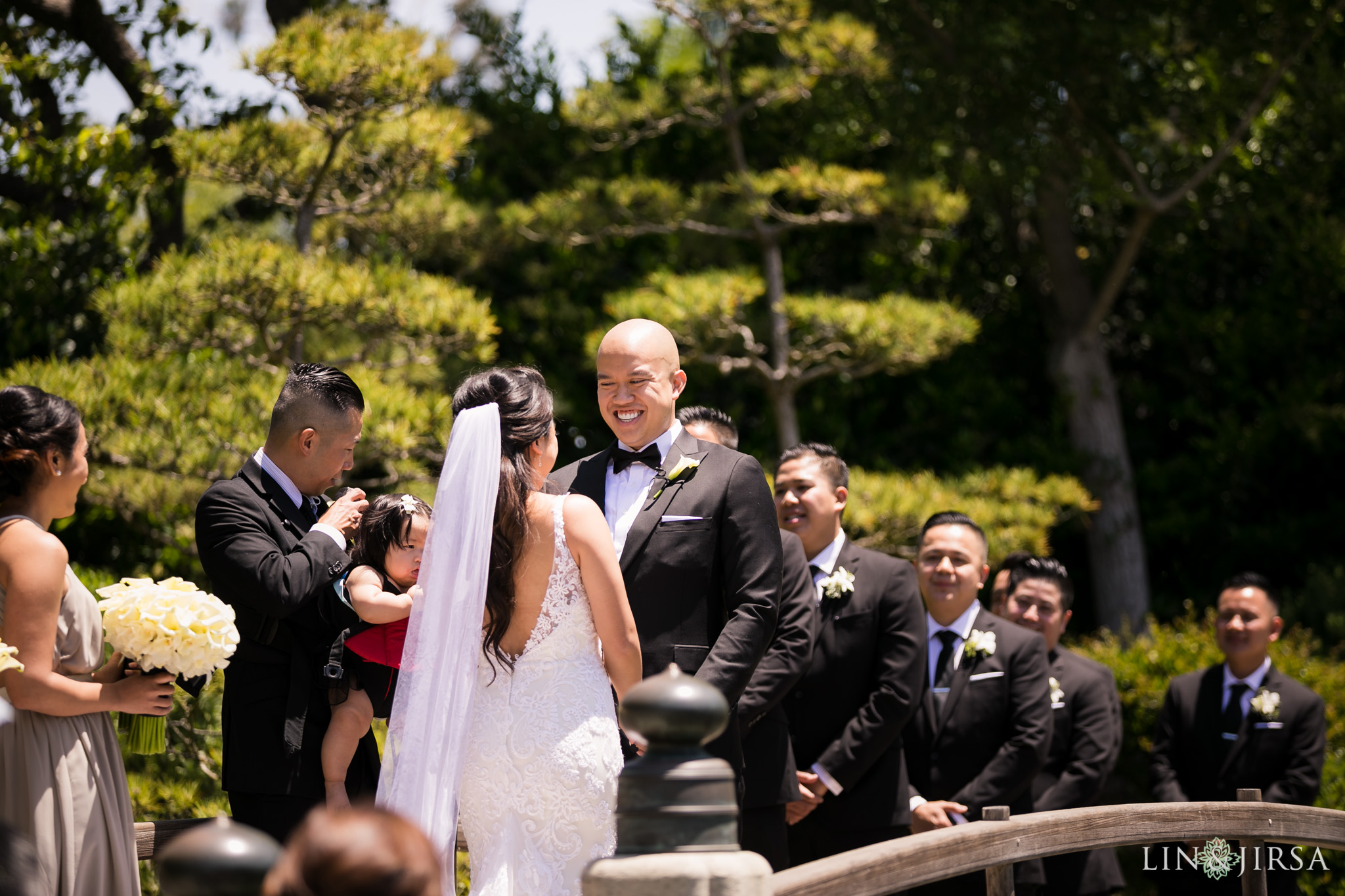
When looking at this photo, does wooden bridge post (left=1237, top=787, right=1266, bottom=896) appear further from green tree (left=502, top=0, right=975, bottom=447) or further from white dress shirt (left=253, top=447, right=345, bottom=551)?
green tree (left=502, top=0, right=975, bottom=447)

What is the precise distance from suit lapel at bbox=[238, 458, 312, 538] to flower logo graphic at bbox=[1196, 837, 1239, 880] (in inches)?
152

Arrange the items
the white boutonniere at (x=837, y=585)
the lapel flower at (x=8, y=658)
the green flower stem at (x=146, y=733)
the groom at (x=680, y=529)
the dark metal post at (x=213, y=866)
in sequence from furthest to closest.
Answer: the white boutonniere at (x=837, y=585) < the groom at (x=680, y=529) < the green flower stem at (x=146, y=733) < the lapel flower at (x=8, y=658) < the dark metal post at (x=213, y=866)

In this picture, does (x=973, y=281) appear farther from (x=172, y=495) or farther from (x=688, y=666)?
(x=688, y=666)

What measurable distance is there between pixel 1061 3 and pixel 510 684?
368 inches

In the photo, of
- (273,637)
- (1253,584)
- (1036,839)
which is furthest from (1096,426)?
(273,637)

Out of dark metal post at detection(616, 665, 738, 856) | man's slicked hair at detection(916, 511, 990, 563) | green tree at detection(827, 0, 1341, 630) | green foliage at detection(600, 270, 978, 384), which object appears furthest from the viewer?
green tree at detection(827, 0, 1341, 630)

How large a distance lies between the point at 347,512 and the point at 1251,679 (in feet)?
15.7

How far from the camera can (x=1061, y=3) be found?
10258 millimetres

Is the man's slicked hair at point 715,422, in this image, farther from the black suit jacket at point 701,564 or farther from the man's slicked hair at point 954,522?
the black suit jacket at point 701,564

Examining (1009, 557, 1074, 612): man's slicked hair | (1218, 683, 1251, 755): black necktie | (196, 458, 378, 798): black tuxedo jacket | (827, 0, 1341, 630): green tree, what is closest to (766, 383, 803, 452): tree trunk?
(827, 0, 1341, 630): green tree

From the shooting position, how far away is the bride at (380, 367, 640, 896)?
2.92 metres

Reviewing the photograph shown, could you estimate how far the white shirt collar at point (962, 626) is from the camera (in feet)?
16.3

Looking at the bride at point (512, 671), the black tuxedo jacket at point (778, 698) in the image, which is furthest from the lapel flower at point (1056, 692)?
the bride at point (512, 671)

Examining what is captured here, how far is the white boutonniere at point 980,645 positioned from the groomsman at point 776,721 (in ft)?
3.33
